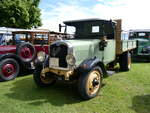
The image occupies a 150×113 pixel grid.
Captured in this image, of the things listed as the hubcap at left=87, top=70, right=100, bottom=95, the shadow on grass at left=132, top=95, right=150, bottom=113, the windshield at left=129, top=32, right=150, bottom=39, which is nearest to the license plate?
the hubcap at left=87, top=70, right=100, bottom=95

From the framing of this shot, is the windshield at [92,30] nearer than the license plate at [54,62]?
No

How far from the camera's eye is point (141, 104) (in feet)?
13.8

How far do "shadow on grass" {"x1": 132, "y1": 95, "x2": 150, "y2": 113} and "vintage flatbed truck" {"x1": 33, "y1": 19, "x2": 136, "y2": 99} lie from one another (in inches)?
38.6

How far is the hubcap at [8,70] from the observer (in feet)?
20.9

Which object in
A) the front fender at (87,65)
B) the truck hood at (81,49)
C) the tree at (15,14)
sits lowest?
the front fender at (87,65)

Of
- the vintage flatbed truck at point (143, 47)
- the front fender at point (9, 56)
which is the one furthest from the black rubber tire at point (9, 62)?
the vintage flatbed truck at point (143, 47)

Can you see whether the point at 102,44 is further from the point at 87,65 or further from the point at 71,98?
the point at 71,98

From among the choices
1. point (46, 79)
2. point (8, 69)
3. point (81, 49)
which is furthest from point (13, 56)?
point (81, 49)

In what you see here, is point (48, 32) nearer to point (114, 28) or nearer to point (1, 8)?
point (114, 28)

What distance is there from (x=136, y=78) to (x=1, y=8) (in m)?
16.9

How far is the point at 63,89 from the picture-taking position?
17.6 ft

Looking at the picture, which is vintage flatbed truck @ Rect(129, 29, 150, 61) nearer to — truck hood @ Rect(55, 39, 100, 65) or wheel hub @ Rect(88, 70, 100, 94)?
truck hood @ Rect(55, 39, 100, 65)

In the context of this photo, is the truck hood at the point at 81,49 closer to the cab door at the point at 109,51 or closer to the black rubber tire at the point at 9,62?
the cab door at the point at 109,51

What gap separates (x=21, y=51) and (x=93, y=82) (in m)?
3.49
